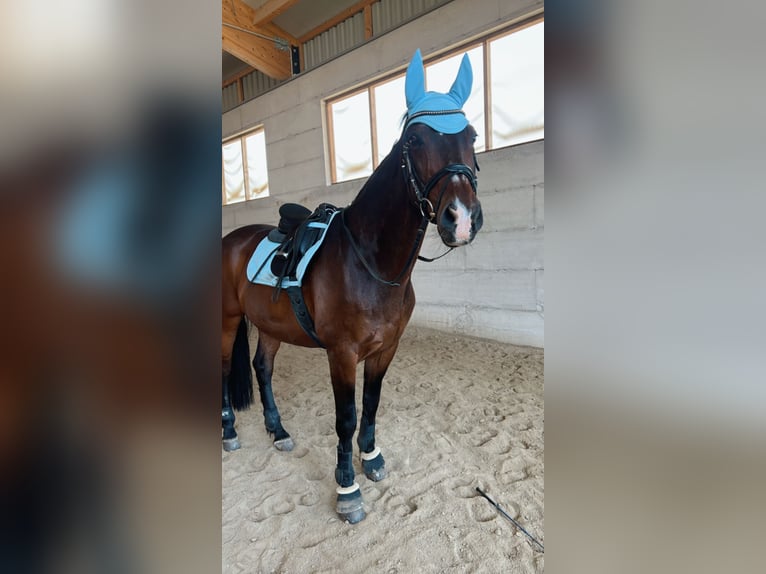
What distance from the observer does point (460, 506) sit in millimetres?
1400

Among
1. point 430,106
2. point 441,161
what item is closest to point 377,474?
point 441,161

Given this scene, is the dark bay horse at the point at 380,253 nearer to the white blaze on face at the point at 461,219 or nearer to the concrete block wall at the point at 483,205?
the white blaze on face at the point at 461,219

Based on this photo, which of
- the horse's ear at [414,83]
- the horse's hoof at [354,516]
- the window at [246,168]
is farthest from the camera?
the window at [246,168]

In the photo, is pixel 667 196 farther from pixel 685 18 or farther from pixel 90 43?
pixel 90 43

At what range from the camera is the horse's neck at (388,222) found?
51.1 inches

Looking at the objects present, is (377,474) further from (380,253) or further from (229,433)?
(380,253)

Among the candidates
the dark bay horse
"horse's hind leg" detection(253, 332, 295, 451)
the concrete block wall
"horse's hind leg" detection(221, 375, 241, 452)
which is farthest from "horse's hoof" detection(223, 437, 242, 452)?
the concrete block wall

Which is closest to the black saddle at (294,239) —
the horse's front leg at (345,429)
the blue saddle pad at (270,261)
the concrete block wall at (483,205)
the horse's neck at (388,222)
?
the blue saddle pad at (270,261)

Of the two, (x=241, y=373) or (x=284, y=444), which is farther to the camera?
(x=241, y=373)

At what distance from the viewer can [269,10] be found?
4383 mm

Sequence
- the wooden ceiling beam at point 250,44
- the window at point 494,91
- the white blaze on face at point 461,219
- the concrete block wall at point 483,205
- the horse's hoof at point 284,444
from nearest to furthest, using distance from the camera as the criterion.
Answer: the white blaze on face at point 461,219
the horse's hoof at point 284,444
the window at point 494,91
the concrete block wall at point 483,205
the wooden ceiling beam at point 250,44

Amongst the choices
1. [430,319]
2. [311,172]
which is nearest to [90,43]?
[430,319]

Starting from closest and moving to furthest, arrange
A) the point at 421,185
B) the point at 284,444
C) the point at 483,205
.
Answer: the point at 421,185 < the point at 284,444 < the point at 483,205

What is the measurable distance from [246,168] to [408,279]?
5.45m
